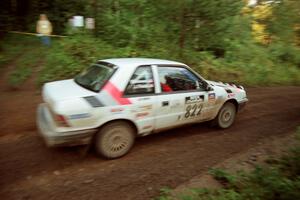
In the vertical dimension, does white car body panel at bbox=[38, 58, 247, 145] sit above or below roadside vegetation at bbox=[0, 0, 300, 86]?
below

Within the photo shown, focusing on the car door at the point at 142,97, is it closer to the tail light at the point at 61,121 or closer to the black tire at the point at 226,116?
the tail light at the point at 61,121

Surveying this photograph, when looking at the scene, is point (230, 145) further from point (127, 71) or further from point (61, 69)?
point (61, 69)

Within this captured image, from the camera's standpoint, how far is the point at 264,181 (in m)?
3.67

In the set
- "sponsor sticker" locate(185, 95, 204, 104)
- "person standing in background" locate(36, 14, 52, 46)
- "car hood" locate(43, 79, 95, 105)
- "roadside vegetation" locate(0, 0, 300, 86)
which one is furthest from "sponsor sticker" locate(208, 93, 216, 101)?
"person standing in background" locate(36, 14, 52, 46)

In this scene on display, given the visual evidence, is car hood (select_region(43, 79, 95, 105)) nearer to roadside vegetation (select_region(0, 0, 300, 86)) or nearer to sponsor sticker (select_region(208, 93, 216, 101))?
sponsor sticker (select_region(208, 93, 216, 101))

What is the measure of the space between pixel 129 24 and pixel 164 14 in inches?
54.5

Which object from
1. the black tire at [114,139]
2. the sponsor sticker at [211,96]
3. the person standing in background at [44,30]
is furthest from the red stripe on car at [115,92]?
the person standing in background at [44,30]

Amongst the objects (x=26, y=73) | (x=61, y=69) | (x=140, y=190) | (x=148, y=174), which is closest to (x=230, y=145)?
(x=148, y=174)

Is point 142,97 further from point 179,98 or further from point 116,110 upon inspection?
point 179,98

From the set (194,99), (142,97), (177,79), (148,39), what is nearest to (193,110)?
(194,99)

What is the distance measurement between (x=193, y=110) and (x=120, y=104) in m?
1.66

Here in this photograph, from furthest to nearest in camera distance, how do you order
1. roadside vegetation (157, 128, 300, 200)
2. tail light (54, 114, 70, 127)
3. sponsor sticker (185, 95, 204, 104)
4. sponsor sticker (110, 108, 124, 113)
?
1. sponsor sticker (185, 95, 204, 104)
2. sponsor sticker (110, 108, 124, 113)
3. tail light (54, 114, 70, 127)
4. roadside vegetation (157, 128, 300, 200)

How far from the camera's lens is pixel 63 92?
4.72m

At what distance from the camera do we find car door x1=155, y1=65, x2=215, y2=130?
17.2 ft
